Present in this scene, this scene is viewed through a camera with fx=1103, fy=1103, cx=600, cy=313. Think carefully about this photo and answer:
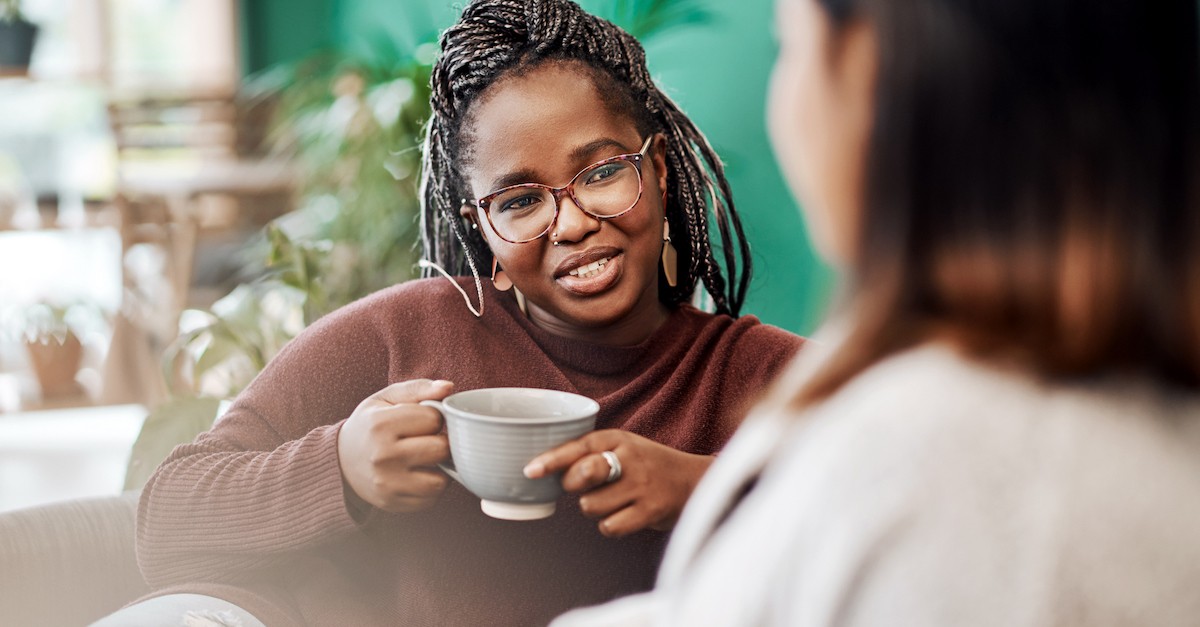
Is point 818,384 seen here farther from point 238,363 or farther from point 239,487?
point 238,363

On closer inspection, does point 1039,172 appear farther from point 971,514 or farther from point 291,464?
point 291,464

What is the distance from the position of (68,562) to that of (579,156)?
1.48 ft

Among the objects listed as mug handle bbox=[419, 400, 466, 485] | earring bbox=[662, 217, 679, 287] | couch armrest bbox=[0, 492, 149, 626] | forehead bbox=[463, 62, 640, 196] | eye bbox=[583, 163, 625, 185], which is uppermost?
forehead bbox=[463, 62, 640, 196]

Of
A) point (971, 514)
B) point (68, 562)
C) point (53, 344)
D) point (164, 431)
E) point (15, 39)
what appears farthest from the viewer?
point (15, 39)

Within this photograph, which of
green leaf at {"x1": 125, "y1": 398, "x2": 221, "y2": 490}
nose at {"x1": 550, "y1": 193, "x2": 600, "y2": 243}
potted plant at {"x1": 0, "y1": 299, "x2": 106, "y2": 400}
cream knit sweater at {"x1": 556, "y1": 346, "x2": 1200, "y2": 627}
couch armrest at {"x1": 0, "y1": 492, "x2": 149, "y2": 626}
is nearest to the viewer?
cream knit sweater at {"x1": 556, "y1": 346, "x2": 1200, "y2": 627}

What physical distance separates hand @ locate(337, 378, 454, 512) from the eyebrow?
12 centimetres

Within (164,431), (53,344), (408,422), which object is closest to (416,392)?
(408,422)

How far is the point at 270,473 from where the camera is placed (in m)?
0.61

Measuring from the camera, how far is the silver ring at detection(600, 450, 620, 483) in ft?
1.65

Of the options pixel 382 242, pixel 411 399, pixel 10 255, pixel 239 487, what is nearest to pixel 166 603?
pixel 239 487

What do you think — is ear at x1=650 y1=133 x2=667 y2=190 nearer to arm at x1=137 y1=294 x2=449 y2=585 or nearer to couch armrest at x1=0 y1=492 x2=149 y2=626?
arm at x1=137 y1=294 x2=449 y2=585

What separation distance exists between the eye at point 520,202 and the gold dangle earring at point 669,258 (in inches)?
3.6

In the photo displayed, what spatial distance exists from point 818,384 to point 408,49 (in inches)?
22.1

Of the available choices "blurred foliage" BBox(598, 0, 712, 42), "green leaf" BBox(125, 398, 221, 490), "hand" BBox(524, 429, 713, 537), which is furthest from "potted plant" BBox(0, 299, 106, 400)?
"hand" BBox(524, 429, 713, 537)
